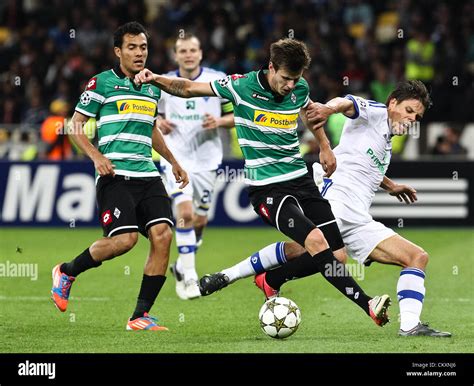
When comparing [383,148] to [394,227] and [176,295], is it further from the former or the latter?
[394,227]

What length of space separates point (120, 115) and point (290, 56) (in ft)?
4.84

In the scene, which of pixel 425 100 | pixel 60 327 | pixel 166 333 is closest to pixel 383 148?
pixel 425 100

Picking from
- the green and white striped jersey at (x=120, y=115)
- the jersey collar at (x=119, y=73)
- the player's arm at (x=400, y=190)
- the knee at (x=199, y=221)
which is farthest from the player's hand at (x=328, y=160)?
the knee at (x=199, y=221)

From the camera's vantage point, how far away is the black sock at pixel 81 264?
886 centimetres

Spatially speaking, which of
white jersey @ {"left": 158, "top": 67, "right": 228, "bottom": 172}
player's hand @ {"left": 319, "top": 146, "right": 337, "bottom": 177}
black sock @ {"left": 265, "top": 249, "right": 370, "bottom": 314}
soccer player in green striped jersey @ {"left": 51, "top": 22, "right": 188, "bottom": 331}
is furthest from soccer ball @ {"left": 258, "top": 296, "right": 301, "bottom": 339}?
white jersey @ {"left": 158, "top": 67, "right": 228, "bottom": 172}

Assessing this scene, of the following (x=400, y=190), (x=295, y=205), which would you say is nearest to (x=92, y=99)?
(x=295, y=205)

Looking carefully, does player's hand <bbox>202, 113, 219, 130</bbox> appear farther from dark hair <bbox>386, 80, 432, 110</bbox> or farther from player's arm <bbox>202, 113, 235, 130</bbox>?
dark hair <bbox>386, 80, 432, 110</bbox>

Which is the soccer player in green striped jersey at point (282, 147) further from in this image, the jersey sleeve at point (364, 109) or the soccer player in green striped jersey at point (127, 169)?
the soccer player in green striped jersey at point (127, 169)

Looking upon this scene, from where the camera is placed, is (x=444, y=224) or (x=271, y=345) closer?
(x=271, y=345)

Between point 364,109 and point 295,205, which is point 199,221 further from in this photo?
point 364,109

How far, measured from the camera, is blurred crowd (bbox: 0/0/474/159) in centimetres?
2031

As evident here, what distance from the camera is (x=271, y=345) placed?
8.08m
